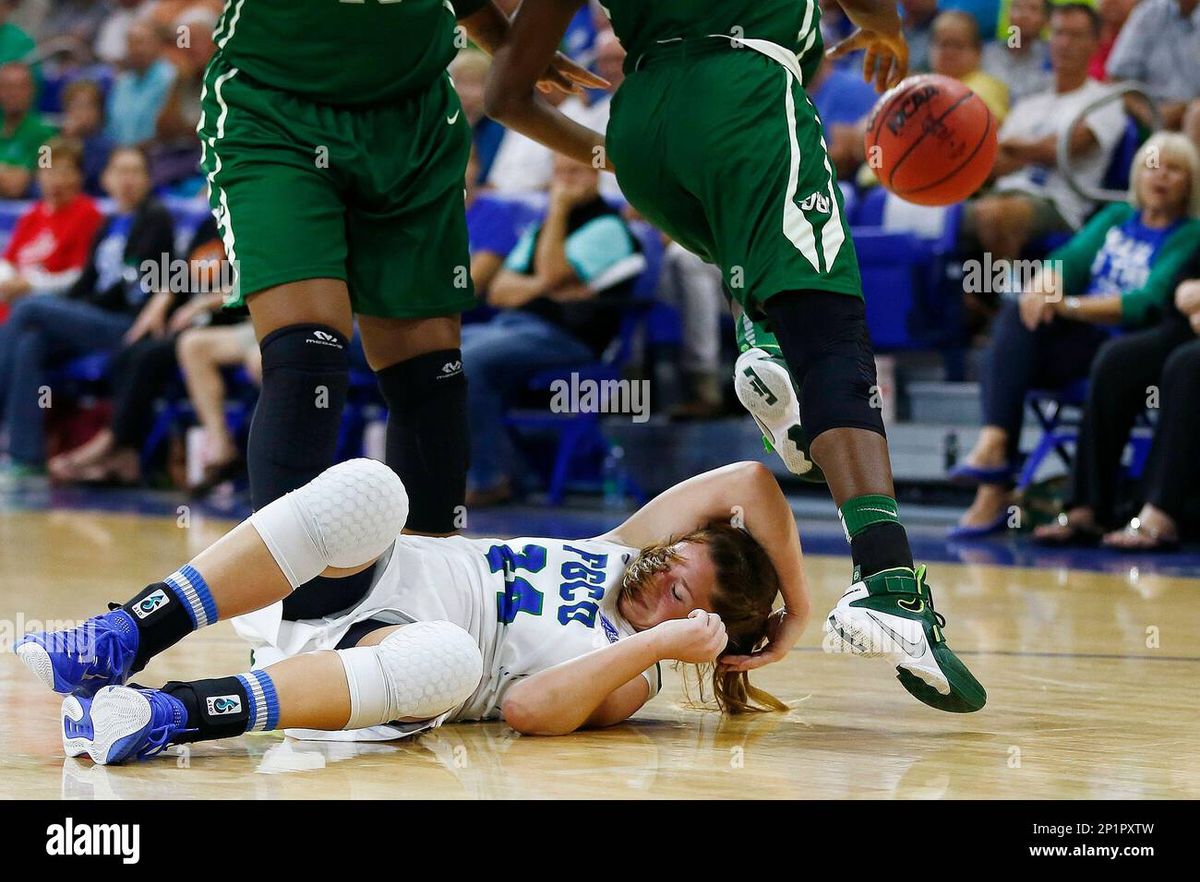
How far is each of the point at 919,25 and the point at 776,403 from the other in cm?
520

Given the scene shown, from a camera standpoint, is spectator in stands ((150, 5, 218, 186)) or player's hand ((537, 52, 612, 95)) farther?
spectator in stands ((150, 5, 218, 186))

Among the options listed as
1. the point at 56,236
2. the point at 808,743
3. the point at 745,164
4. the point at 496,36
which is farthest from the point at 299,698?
the point at 56,236

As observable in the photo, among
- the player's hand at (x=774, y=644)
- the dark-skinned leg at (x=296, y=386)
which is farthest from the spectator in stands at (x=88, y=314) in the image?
the player's hand at (x=774, y=644)

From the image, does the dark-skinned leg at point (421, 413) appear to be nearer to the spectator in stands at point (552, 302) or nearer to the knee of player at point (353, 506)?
the knee of player at point (353, 506)

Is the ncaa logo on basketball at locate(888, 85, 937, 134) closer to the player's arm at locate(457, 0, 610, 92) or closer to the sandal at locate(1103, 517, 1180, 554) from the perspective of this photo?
the player's arm at locate(457, 0, 610, 92)

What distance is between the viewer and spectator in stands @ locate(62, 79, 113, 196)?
1046 centimetres

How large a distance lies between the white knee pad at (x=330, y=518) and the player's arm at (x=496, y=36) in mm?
1267

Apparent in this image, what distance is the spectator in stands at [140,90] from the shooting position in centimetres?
1036

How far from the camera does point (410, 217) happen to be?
10.8 feet

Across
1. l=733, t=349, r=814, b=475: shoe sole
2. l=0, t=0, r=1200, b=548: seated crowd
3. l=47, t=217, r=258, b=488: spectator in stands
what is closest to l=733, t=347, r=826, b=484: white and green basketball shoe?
l=733, t=349, r=814, b=475: shoe sole

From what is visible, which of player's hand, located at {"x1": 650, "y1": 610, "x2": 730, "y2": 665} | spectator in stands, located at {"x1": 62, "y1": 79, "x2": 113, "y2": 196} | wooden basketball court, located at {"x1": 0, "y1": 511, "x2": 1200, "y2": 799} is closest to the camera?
wooden basketball court, located at {"x1": 0, "y1": 511, "x2": 1200, "y2": 799}

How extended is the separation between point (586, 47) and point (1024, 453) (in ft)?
11.8
